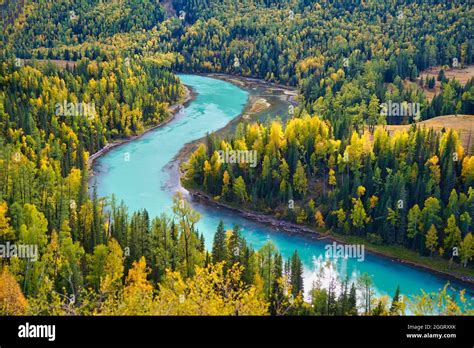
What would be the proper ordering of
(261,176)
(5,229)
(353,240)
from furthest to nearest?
(261,176) < (353,240) < (5,229)

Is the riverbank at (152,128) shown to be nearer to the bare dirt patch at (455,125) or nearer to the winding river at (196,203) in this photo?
the winding river at (196,203)

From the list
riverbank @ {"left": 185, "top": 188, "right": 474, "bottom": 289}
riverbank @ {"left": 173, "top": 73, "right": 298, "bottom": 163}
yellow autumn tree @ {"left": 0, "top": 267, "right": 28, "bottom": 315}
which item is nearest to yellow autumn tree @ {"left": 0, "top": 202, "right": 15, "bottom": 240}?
yellow autumn tree @ {"left": 0, "top": 267, "right": 28, "bottom": 315}

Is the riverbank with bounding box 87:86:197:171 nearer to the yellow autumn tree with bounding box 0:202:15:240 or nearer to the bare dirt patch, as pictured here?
the yellow autumn tree with bounding box 0:202:15:240

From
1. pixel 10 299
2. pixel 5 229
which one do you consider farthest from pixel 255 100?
pixel 10 299

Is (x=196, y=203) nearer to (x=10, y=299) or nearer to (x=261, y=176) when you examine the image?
(x=261, y=176)
